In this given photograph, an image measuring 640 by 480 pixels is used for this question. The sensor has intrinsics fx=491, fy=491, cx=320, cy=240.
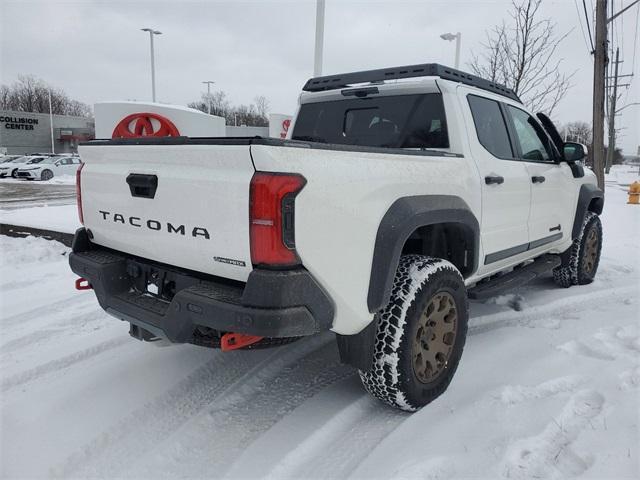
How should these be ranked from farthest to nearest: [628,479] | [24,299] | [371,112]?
1. [24,299]
2. [371,112]
3. [628,479]

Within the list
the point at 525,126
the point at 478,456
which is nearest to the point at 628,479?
the point at 478,456

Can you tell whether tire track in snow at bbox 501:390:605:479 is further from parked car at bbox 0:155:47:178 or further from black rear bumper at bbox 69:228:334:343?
parked car at bbox 0:155:47:178

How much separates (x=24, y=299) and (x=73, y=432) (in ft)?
8.42

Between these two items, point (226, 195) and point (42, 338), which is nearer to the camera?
point (226, 195)

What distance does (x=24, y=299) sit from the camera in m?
4.61

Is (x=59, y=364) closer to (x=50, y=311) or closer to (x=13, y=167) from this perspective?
(x=50, y=311)

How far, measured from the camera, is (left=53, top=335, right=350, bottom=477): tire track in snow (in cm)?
235

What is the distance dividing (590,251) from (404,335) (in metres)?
3.89

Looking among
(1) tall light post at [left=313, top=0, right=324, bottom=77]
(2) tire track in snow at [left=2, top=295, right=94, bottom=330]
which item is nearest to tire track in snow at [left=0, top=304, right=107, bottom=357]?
(2) tire track in snow at [left=2, top=295, right=94, bottom=330]

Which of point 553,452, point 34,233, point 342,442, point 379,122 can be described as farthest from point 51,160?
point 553,452

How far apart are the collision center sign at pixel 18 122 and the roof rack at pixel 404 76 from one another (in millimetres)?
56047

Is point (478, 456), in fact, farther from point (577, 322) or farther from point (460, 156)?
point (577, 322)

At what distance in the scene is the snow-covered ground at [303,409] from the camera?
2.29m

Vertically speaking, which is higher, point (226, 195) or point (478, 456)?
point (226, 195)
